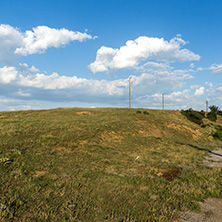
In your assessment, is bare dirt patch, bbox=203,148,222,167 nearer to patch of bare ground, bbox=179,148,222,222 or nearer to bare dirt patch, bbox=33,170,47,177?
patch of bare ground, bbox=179,148,222,222

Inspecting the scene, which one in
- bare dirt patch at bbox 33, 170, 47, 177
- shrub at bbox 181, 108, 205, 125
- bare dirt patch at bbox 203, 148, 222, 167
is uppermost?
shrub at bbox 181, 108, 205, 125

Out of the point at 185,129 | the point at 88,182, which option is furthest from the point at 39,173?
the point at 185,129

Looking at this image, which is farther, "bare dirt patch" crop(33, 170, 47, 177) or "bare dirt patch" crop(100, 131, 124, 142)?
"bare dirt patch" crop(100, 131, 124, 142)

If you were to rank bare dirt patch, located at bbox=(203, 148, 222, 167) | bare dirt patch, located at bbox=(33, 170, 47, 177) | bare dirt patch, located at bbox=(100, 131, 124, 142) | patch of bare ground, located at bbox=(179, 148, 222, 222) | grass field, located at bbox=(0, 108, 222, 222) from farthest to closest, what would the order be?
bare dirt patch, located at bbox=(100, 131, 124, 142)
bare dirt patch, located at bbox=(203, 148, 222, 167)
bare dirt patch, located at bbox=(33, 170, 47, 177)
grass field, located at bbox=(0, 108, 222, 222)
patch of bare ground, located at bbox=(179, 148, 222, 222)

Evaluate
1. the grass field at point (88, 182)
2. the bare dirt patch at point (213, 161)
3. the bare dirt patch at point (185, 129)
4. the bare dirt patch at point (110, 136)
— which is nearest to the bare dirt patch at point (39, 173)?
the grass field at point (88, 182)

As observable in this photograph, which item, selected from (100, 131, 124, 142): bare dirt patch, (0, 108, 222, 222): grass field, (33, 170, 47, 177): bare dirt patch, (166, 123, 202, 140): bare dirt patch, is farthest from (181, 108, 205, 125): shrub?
(33, 170, 47, 177): bare dirt patch

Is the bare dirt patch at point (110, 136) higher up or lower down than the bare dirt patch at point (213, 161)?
higher up

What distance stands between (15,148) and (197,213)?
38.9 ft

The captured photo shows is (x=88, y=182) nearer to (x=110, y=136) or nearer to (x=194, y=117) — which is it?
(x=110, y=136)

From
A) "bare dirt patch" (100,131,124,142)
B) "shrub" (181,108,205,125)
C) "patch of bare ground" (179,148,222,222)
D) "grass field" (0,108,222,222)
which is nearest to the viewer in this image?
"patch of bare ground" (179,148,222,222)

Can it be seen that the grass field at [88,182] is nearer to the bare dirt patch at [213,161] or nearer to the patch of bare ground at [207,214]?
the patch of bare ground at [207,214]

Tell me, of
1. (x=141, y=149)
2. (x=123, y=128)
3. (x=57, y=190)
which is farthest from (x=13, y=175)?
(x=123, y=128)

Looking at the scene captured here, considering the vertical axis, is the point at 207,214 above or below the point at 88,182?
below

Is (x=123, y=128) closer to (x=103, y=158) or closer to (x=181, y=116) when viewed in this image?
(x=103, y=158)
